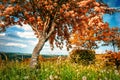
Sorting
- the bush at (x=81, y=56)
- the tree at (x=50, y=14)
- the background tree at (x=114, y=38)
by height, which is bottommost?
the background tree at (x=114, y=38)

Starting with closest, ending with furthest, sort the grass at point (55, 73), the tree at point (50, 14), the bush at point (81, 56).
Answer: the grass at point (55, 73) → the tree at point (50, 14) → the bush at point (81, 56)

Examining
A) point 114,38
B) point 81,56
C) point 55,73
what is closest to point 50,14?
point 81,56

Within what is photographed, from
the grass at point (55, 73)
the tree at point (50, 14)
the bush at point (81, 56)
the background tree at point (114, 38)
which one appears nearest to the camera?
the grass at point (55, 73)

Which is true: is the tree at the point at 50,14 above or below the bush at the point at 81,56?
above

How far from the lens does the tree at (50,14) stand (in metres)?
17.3

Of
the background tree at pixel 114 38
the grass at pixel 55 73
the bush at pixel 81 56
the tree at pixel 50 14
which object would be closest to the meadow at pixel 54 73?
the grass at pixel 55 73

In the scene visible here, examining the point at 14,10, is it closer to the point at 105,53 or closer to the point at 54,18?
the point at 54,18

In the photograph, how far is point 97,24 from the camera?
15.8m

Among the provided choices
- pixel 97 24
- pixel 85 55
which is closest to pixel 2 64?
pixel 97 24

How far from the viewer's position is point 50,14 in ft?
63.6

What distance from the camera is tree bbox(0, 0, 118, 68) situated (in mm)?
17336

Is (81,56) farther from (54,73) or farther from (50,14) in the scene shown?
(54,73)

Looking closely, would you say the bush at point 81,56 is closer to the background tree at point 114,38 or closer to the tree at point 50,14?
the tree at point 50,14

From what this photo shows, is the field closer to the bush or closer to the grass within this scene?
the grass
